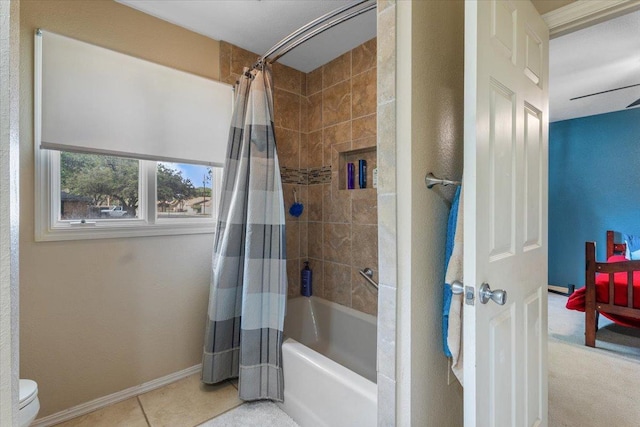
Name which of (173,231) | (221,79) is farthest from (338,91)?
(173,231)

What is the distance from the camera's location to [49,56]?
156 cm

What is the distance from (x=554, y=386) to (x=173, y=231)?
9.23 feet

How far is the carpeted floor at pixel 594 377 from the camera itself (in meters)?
1.70

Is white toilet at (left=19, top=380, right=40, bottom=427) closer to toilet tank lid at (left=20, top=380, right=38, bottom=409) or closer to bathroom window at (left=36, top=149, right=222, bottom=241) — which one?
toilet tank lid at (left=20, top=380, right=38, bottom=409)

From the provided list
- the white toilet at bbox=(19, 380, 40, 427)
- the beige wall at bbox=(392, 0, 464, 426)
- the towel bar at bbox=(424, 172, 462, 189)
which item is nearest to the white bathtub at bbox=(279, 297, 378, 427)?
the beige wall at bbox=(392, 0, 464, 426)

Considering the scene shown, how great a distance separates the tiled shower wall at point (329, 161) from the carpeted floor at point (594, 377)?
1.28 meters

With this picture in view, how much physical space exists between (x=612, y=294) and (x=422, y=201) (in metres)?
2.71

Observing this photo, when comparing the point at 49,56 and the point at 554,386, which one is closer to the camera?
the point at 49,56

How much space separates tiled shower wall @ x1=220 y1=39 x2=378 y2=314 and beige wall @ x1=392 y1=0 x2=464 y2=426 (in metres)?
1.04

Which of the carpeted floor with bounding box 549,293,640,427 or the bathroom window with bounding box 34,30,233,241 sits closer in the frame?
the bathroom window with bounding box 34,30,233,241

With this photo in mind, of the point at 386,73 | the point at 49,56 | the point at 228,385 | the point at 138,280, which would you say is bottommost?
the point at 228,385

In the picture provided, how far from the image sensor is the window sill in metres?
1.62

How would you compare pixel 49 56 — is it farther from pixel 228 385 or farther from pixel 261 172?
pixel 228 385

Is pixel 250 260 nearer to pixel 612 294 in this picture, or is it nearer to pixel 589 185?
pixel 612 294
